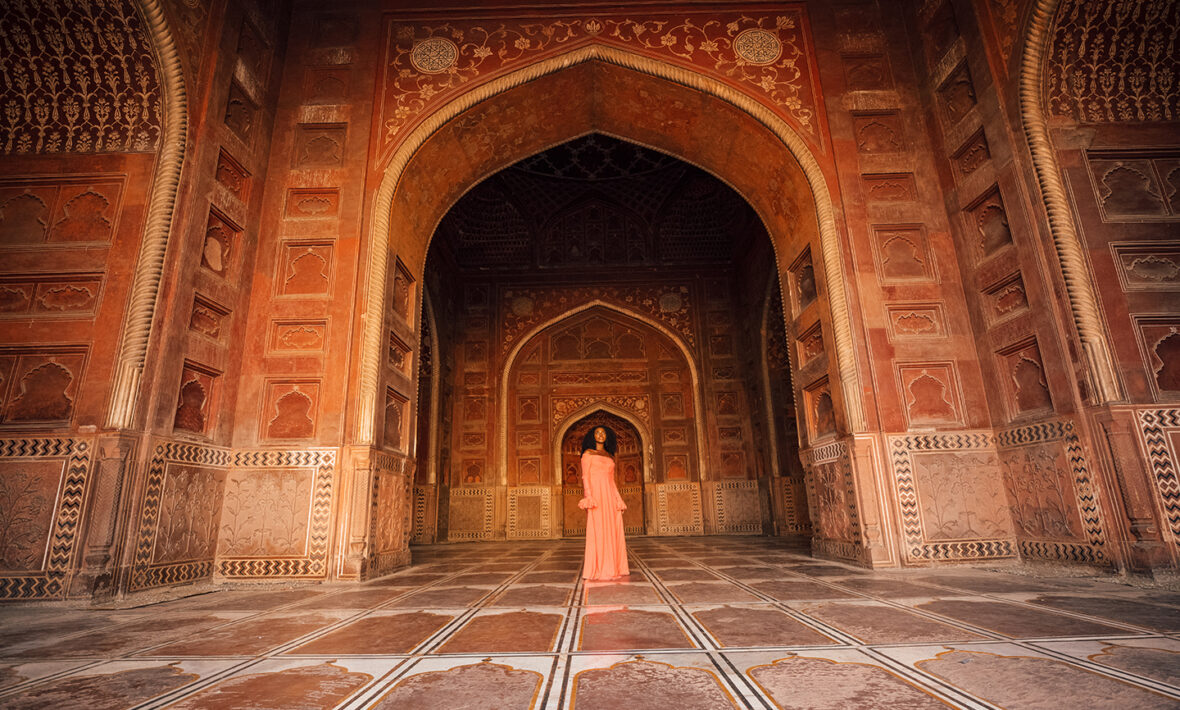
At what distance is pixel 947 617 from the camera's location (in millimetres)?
2477

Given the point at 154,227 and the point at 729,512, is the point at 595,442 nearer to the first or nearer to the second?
the point at 154,227

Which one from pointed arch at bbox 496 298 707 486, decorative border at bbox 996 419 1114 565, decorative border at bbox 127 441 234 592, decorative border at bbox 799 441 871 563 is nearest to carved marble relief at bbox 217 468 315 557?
decorative border at bbox 127 441 234 592

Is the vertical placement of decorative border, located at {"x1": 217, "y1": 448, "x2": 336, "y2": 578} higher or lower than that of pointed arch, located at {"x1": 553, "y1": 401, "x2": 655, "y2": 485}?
lower

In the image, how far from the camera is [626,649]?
2023 mm

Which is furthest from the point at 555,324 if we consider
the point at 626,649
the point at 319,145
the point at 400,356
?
the point at 626,649

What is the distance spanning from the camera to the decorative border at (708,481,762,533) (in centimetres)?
1045

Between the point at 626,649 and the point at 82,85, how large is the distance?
5.85m

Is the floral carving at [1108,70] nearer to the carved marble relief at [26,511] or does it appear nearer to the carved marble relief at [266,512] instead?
the carved marble relief at [266,512]

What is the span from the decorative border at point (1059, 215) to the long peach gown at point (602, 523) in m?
3.46

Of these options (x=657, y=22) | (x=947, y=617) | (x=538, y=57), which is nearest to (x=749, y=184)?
(x=657, y=22)

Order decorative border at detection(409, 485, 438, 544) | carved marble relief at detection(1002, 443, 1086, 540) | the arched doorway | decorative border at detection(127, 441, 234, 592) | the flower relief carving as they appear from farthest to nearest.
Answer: the arched doorway → decorative border at detection(409, 485, 438, 544) → the flower relief carving → carved marble relief at detection(1002, 443, 1086, 540) → decorative border at detection(127, 441, 234, 592)

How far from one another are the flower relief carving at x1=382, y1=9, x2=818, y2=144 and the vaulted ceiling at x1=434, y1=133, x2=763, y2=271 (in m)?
4.83

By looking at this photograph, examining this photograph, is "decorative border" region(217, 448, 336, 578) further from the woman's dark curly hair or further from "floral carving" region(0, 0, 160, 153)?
"floral carving" region(0, 0, 160, 153)

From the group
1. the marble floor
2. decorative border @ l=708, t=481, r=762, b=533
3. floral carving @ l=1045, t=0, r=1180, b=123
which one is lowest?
the marble floor
